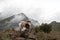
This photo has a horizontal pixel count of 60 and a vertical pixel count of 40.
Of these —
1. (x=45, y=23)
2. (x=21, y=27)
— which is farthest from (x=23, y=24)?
(x=45, y=23)

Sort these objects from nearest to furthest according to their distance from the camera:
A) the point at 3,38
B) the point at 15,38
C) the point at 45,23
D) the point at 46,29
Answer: the point at 3,38 → the point at 15,38 → the point at 46,29 → the point at 45,23

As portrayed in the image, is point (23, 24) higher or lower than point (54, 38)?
higher

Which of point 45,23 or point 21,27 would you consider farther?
point 45,23

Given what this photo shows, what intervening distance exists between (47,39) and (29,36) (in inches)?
56.0

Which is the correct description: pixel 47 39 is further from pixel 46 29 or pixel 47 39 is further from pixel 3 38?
pixel 46 29

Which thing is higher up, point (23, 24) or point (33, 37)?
point (23, 24)

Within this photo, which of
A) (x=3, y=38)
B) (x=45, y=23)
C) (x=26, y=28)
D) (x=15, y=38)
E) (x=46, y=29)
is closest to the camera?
(x=3, y=38)

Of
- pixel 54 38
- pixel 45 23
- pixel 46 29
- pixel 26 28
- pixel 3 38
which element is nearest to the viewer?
pixel 3 38

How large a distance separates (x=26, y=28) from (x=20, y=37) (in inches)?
124

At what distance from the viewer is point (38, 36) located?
1823cm

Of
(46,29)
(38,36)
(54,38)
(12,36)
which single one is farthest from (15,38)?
(46,29)

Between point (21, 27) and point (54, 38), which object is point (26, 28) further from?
point (54, 38)

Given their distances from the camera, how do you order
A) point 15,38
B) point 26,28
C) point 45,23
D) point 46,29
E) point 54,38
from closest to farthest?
point 15,38
point 54,38
point 26,28
point 46,29
point 45,23

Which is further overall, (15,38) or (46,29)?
(46,29)
